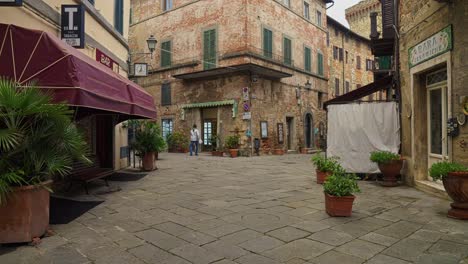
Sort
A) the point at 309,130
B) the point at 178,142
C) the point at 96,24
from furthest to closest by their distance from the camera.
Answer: the point at 309,130
the point at 178,142
the point at 96,24

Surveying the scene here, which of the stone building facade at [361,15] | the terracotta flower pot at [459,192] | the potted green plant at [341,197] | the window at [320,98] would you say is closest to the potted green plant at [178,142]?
the window at [320,98]

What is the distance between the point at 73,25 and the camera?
6.63 metres

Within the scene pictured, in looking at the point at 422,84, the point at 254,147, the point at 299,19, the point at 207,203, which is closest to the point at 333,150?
the point at 422,84

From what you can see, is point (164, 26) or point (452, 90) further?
point (164, 26)

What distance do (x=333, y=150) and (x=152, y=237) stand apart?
258 inches

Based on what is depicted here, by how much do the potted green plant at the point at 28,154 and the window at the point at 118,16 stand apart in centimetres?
694

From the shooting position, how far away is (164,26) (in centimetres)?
2142

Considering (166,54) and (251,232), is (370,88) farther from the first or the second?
(166,54)

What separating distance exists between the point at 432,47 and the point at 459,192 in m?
3.24

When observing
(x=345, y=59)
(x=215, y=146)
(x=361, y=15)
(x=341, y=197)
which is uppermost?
(x=361, y=15)

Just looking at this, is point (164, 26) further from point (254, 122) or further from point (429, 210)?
point (429, 210)

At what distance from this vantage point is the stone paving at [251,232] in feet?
11.2

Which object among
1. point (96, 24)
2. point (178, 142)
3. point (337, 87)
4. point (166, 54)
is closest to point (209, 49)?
point (166, 54)

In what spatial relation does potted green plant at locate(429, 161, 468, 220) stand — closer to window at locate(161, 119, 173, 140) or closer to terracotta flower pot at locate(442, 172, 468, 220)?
terracotta flower pot at locate(442, 172, 468, 220)
